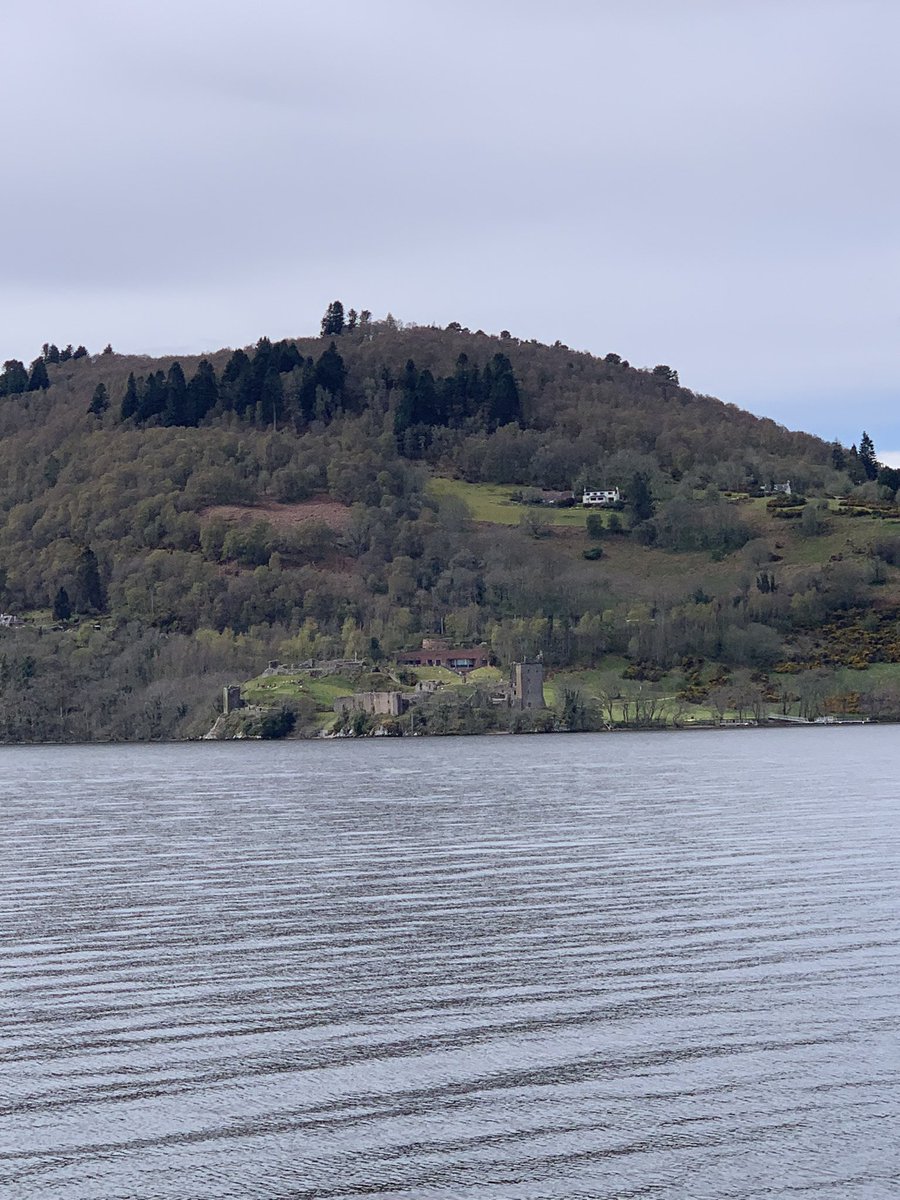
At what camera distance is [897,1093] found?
1856cm

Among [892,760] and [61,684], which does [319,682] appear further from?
[892,760]

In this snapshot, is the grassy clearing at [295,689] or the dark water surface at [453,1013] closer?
the dark water surface at [453,1013]

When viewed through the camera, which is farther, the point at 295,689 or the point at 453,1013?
the point at 295,689

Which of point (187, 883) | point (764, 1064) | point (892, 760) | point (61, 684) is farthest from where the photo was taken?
point (61, 684)

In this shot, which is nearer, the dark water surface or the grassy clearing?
the dark water surface

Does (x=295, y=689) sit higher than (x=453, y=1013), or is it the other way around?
(x=295, y=689)

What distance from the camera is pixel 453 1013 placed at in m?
23.1

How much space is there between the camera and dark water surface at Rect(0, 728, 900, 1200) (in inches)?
647

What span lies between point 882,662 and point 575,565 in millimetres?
43624

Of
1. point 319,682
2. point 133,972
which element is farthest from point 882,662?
point 133,972

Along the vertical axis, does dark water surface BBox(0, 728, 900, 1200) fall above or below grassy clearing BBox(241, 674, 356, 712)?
below

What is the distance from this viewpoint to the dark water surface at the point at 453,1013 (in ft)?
53.9

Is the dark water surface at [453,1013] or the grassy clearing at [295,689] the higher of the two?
the grassy clearing at [295,689]

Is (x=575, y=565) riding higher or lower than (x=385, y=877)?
higher
